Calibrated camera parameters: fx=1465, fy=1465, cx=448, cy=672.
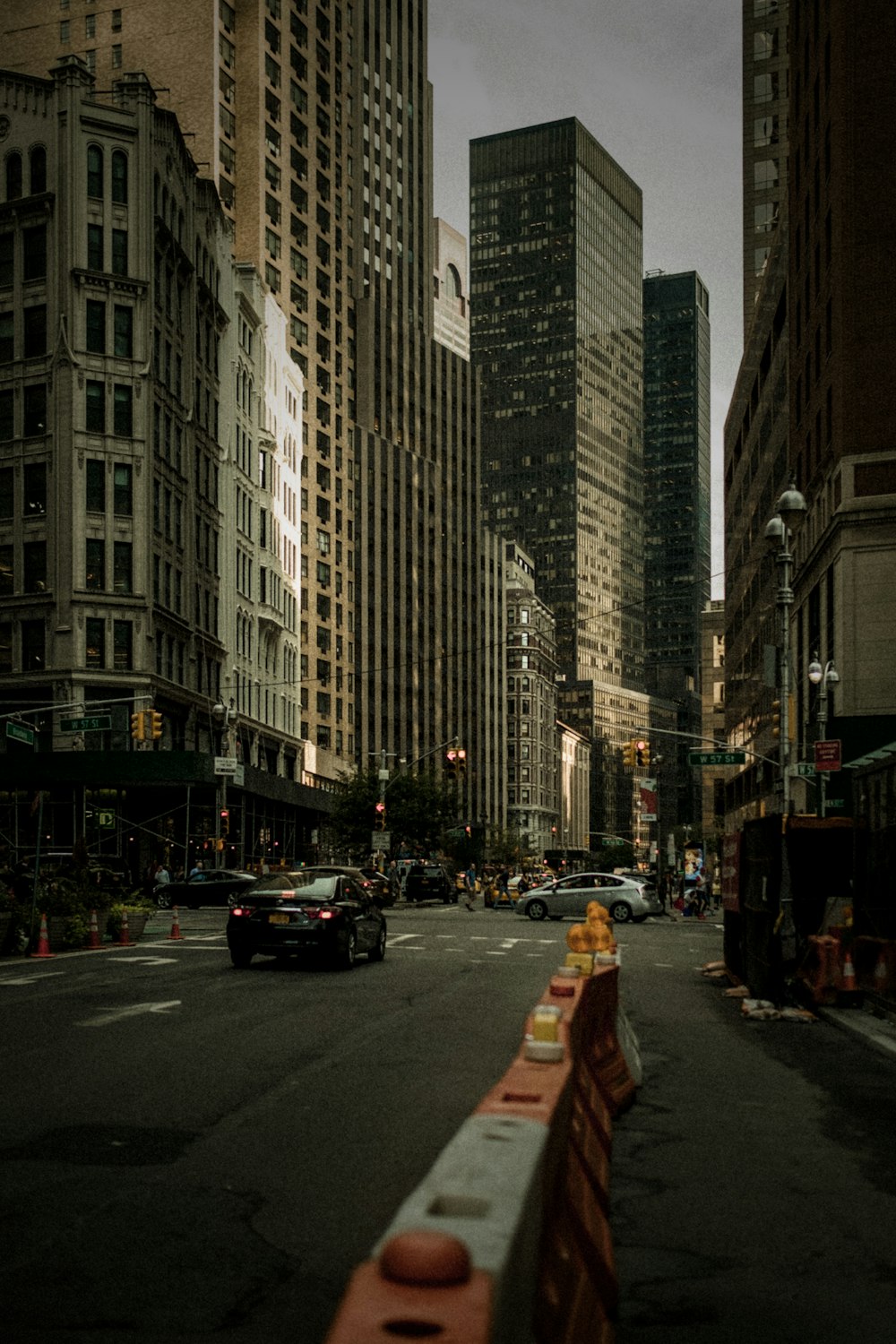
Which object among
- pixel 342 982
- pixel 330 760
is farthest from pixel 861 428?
pixel 330 760

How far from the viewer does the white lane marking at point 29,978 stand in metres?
18.6

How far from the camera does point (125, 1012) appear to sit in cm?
1532

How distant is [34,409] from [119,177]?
10.8 m

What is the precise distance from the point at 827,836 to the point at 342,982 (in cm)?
680

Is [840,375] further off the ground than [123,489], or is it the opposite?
[840,375]

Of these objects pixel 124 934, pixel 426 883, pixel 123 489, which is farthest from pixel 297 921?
pixel 426 883

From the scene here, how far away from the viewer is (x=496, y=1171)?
3.40 metres

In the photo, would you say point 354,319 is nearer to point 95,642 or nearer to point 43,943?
point 95,642

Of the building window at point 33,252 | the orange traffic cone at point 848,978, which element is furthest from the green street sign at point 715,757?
the building window at point 33,252

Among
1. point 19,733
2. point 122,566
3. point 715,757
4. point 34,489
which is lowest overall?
point 715,757

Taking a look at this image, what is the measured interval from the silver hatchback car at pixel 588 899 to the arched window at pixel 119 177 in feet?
118

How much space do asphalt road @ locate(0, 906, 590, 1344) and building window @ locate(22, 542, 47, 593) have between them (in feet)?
140

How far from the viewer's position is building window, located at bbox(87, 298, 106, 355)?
61094 mm

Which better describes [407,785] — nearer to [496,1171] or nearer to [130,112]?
[130,112]
